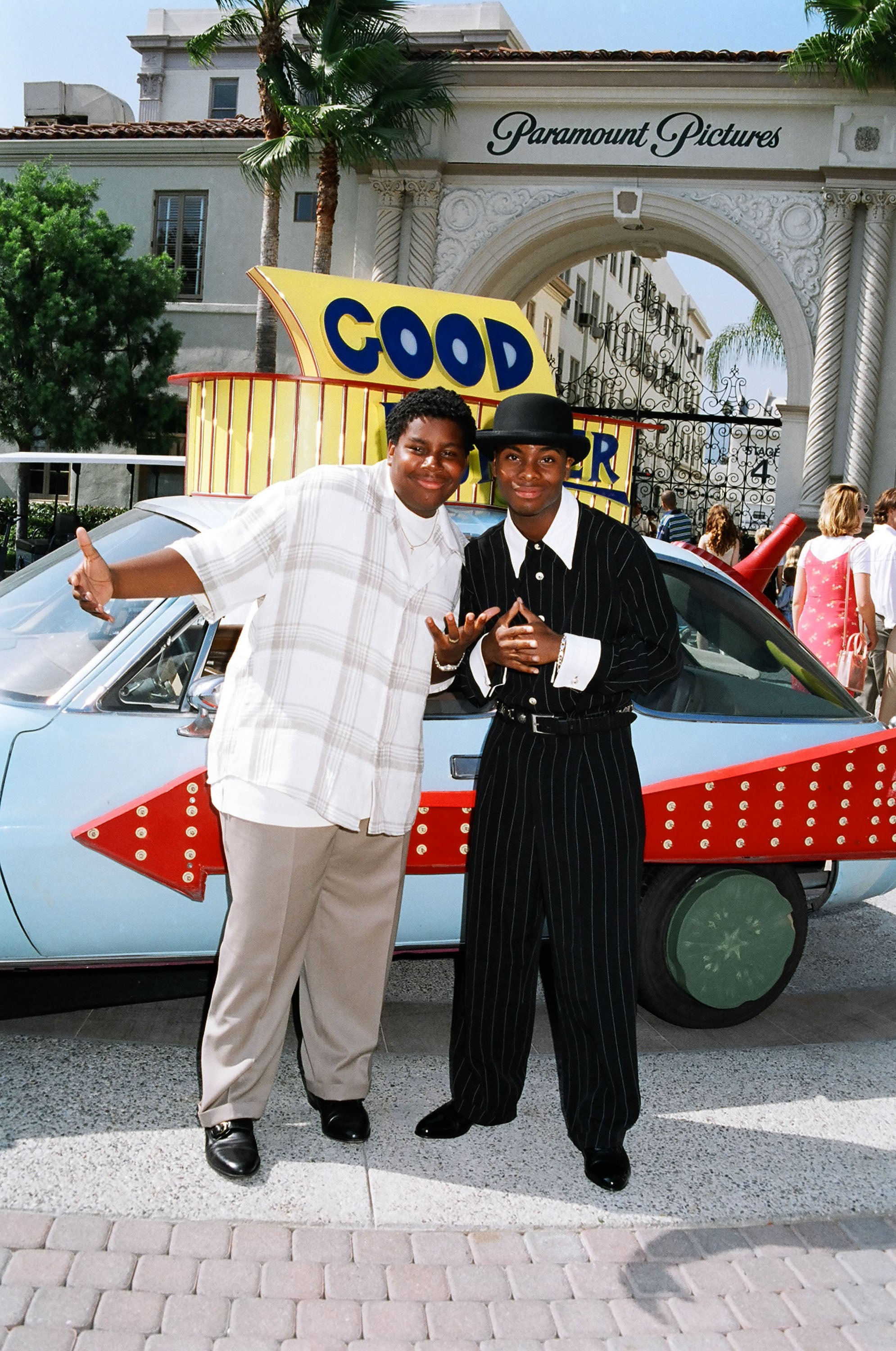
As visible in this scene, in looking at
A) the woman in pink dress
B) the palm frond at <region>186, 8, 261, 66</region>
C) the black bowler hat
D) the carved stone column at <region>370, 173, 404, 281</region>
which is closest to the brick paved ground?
the black bowler hat

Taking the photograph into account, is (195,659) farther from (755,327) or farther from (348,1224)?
(755,327)

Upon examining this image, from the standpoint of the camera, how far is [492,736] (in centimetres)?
320

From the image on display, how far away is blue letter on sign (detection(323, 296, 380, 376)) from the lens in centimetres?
424

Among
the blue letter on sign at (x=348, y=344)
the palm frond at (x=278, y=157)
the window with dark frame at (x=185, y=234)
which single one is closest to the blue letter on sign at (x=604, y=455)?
the blue letter on sign at (x=348, y=344)

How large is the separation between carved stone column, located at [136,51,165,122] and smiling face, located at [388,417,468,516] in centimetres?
3873

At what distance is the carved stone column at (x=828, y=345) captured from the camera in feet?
60.7

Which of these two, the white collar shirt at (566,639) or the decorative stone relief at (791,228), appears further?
the decorative stone relief at (791,228)

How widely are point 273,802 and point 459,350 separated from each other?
2.16 metres

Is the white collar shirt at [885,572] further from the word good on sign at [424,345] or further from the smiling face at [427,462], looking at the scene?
the smiling face at [427,462]

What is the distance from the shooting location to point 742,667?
4.20m

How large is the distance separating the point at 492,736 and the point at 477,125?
1842cm

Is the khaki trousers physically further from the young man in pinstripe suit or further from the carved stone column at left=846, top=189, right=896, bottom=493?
the carved stone column at left=846, top=189, right=896, bottom=493

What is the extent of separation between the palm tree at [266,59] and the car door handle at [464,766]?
53.9ft

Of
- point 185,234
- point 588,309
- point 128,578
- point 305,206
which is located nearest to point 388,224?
point 305,206
